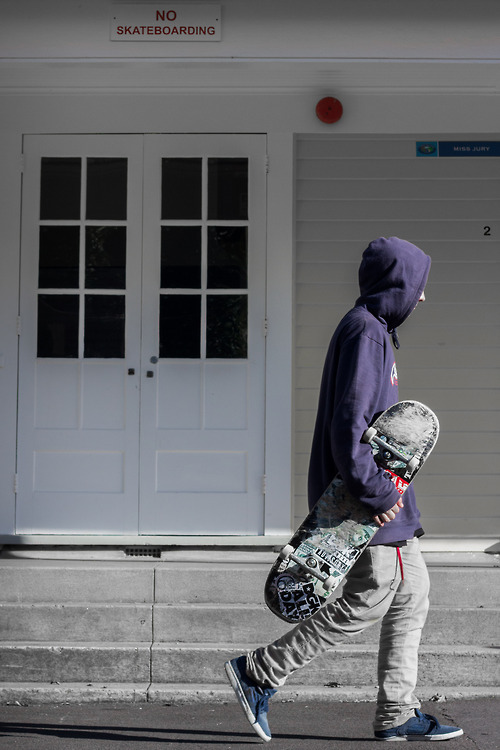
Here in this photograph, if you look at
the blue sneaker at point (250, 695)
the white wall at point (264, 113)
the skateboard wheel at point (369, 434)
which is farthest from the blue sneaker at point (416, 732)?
the white wall at point (264, 113)

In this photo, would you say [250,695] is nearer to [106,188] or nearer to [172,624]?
[172,624]

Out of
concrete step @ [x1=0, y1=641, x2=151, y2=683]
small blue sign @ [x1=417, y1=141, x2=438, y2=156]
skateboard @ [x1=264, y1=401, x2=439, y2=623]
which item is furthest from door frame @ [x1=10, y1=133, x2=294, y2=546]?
skateboard @ [x1=264, y1=401, x2=439, y2=623]

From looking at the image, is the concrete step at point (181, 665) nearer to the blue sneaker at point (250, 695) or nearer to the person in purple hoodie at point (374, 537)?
the person in purple hoodie at point (374, 537)

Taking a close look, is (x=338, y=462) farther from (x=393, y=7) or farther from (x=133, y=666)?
(x=393, y=7)

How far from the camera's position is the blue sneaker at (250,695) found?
361 centimetres

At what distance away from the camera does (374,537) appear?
3.66 meters

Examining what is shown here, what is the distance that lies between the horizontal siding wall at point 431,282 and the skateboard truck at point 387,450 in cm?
245

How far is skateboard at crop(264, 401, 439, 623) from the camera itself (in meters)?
3.50

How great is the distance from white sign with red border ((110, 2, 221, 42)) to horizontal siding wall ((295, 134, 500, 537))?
97cm

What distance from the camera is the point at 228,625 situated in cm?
496

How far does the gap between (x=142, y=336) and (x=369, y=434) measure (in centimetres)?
277

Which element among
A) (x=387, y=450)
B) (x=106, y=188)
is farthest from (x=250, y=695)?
(x=106, y=188)

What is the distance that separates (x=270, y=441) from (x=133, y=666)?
1.75 metres

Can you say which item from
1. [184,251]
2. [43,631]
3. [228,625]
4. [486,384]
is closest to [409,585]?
[228,625]
